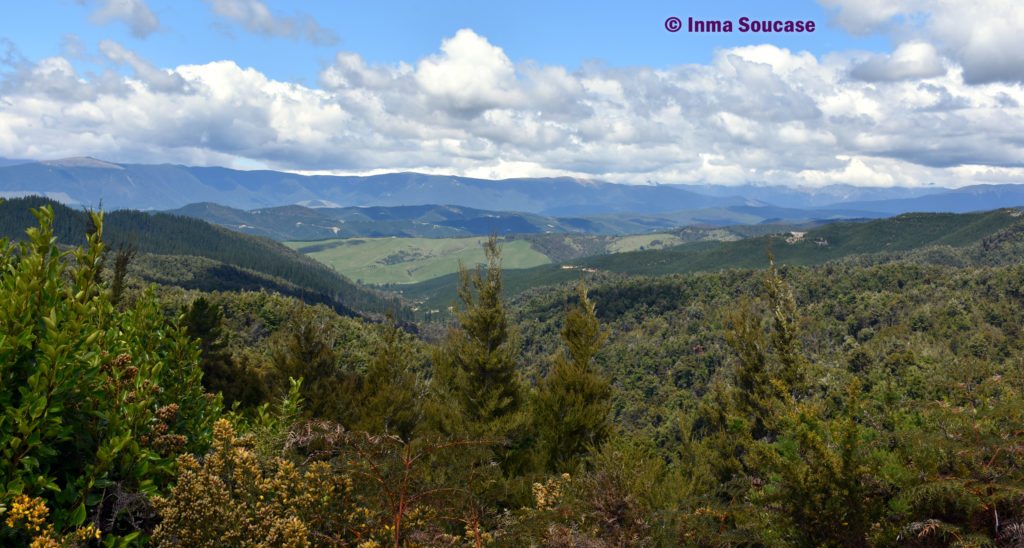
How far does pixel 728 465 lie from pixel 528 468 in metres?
10.4

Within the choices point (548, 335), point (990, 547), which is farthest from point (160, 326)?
point (548, 335)

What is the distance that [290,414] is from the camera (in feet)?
36.1

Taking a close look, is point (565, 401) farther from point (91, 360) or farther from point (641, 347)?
point (641, 347)

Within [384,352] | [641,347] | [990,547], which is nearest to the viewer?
[990,547]

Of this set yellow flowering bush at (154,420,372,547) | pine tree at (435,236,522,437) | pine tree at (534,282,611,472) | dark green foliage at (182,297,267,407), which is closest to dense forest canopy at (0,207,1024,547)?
yellow flowering bush at (154,420,372,547)

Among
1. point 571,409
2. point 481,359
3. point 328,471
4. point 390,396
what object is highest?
point 328,471

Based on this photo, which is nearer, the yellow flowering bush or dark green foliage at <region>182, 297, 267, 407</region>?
the yellow flowering bush

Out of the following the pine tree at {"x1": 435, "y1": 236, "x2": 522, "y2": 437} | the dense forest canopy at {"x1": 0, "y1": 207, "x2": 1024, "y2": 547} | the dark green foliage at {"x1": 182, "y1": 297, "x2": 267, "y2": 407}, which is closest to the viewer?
the dense forest canopy at {"x1": 0, "y1": 207, "x2": 1024, "y2": 547}

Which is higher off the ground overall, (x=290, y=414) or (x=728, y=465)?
(x=290, y=414)

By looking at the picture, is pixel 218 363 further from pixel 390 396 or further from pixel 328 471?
pixel 328 471

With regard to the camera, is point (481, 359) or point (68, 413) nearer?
point (68, 413)

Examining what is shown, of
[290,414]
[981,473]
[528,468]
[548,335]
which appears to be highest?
[981,473]

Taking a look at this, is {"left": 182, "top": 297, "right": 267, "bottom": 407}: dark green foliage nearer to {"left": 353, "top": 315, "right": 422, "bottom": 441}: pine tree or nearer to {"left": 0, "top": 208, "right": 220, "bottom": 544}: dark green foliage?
{"left": 353, "top": 315, "right": 422, "bottom": 441}: pine tree

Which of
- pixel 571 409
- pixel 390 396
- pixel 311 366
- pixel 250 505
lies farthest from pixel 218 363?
pixel 250 505
